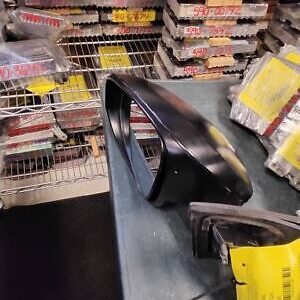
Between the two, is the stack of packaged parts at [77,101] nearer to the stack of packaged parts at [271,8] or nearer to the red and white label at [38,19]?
the red and white label at [38,19]

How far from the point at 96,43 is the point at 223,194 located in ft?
2.50

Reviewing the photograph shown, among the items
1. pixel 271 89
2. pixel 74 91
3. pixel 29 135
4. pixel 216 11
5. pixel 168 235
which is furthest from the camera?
pixel 29 135

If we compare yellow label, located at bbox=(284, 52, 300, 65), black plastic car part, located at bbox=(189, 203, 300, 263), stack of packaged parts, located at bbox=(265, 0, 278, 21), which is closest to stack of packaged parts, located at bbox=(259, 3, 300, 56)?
stack of packaged parts, located at bbox=(265, 0, 278, 21)

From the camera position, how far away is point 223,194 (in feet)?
1.27

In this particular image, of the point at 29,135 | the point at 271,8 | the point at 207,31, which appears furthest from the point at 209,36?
the point at 29,135

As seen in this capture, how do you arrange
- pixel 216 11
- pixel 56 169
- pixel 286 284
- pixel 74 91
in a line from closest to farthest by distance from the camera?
pixel 286 284 → pixel 216 11 → pixel 74 91 → pixel 56 169

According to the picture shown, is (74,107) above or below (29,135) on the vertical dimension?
above

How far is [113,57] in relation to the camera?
100 centimetres

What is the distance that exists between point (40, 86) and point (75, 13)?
0.23m

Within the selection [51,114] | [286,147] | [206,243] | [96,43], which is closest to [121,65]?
[96,43]

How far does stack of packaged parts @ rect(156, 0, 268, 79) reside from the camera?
0.83 metres

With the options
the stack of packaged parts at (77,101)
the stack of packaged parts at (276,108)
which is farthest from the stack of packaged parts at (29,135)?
the stack of packaged parts at (276,108)

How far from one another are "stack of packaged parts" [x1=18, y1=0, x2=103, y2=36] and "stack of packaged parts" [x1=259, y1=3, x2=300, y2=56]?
47 centimetres

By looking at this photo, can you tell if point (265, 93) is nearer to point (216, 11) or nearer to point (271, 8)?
point (216, 11)
